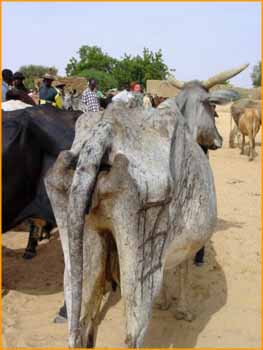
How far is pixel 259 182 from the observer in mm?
10391

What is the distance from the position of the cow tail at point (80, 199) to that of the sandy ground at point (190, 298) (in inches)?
62.0

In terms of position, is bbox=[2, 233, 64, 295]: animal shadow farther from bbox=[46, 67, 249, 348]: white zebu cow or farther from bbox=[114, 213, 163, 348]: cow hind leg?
bbox=[114, 213, 163, 348]: cow hind leg

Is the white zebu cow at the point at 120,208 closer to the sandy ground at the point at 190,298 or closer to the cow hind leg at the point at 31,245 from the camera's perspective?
the sandy ground at the point at 190,298

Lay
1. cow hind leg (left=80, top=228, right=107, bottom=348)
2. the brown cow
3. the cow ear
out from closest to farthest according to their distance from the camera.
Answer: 1. cow hind leg (left=80, top=228, right=107, bottom=348)
2. the cow ear
3. the brown cow

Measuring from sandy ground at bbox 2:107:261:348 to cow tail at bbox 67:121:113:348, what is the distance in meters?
1.58

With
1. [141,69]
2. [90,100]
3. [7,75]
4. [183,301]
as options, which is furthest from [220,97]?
[141,69]

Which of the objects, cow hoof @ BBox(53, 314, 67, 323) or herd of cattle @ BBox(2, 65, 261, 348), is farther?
cow hoof @ BBox(53, 314, 67, 323)

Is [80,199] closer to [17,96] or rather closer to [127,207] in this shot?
[127,207]

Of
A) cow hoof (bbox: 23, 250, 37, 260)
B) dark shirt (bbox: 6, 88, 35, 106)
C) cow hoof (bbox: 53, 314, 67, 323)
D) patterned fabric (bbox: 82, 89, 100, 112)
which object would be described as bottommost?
cow hoof (bbox: 53, 314, 67, 323)

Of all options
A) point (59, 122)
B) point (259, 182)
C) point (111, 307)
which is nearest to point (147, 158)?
point (59, 122)

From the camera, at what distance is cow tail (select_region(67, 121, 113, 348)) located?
248 centimetres

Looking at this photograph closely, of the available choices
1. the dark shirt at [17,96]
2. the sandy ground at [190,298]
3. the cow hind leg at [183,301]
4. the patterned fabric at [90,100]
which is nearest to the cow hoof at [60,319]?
the sandy ground at [190,298]

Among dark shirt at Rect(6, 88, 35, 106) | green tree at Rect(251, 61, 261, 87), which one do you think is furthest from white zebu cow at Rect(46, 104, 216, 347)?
green tree at Rect(251, 61, 261, 87)

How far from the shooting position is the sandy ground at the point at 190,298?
4.12 metres
